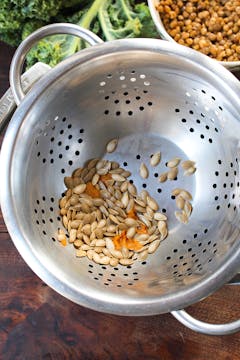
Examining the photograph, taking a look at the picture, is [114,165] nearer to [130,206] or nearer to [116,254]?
[130,206]

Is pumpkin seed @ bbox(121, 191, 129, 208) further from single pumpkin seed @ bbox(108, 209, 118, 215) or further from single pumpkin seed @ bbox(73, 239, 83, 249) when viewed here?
single pumpkin seed @ bbox(73, 239, 83, 249)

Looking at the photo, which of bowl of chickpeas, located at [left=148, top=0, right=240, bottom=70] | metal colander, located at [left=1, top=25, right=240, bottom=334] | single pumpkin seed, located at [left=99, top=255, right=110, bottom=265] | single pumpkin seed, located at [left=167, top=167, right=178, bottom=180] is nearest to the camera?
metal colander, located at [left=1, top=25, right=240, bottom=334]

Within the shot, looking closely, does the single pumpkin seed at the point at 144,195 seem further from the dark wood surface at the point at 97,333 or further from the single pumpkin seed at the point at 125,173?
the dark wood surface at the point at 97,333

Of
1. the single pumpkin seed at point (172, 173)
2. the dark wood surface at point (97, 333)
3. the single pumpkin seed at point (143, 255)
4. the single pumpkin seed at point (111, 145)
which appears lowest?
the dark wood surface at point (97, 333)

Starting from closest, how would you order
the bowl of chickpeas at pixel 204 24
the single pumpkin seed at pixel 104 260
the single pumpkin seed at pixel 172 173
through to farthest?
the single pumpkin seed at pixel 104 260 < the single pumpkin seed at pixel 172 173 < the bowl of chickpeas at pixel 204 24

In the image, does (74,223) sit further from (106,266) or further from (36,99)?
(36,99)

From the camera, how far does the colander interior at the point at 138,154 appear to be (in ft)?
3.44

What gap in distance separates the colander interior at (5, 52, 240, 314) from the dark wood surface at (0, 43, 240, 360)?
16 centimetres

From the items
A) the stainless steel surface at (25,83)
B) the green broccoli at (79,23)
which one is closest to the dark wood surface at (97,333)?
the stainless steel surface at (25,83)

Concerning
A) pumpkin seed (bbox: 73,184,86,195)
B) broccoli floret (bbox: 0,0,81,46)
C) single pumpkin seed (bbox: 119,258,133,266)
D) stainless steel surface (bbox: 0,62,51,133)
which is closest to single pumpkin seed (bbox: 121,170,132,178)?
pumpkin seed (bbox: 73,184,86,195)

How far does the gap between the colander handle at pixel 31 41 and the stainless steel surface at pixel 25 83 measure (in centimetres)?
18

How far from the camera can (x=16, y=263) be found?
1.30 m

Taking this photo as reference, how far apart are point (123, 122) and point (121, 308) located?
474 mm

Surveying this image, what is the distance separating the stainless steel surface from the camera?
1.31 meters
